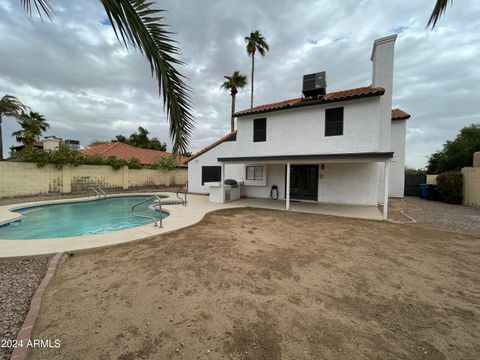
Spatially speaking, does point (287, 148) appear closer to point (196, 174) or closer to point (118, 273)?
point (196, 174)

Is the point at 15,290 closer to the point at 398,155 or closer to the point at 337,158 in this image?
the point at 337,158

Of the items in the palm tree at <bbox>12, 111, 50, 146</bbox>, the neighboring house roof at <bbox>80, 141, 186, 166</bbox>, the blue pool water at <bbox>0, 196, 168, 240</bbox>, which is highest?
the palm tree at <bbox>12, 111, 50, 146</bbox>

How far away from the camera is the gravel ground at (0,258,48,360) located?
2166 millimetres

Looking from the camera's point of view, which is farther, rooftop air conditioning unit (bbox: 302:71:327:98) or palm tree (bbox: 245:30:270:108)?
palm tree (bbox: 245:30:270:108)

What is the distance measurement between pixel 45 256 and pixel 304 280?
525cm

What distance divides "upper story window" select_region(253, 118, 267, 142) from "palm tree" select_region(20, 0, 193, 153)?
10.7m

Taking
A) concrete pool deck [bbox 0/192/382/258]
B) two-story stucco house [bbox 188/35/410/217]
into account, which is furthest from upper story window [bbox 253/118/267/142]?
concrete pool deck [bbox 0/192/382/258]

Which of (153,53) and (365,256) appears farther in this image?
(365,256)

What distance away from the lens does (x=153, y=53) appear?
1766 mm

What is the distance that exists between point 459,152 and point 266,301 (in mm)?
29832

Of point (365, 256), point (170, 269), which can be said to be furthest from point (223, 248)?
point (365, 256)

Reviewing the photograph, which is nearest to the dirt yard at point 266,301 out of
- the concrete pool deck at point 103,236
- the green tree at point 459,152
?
the concrete pool deck at point 103,236

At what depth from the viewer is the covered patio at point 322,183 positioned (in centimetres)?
927

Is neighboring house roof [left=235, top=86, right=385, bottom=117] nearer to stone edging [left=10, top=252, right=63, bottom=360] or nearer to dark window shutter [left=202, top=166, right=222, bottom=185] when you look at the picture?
dark window shutter [left=202, top=166, right=222, bottom=185]
